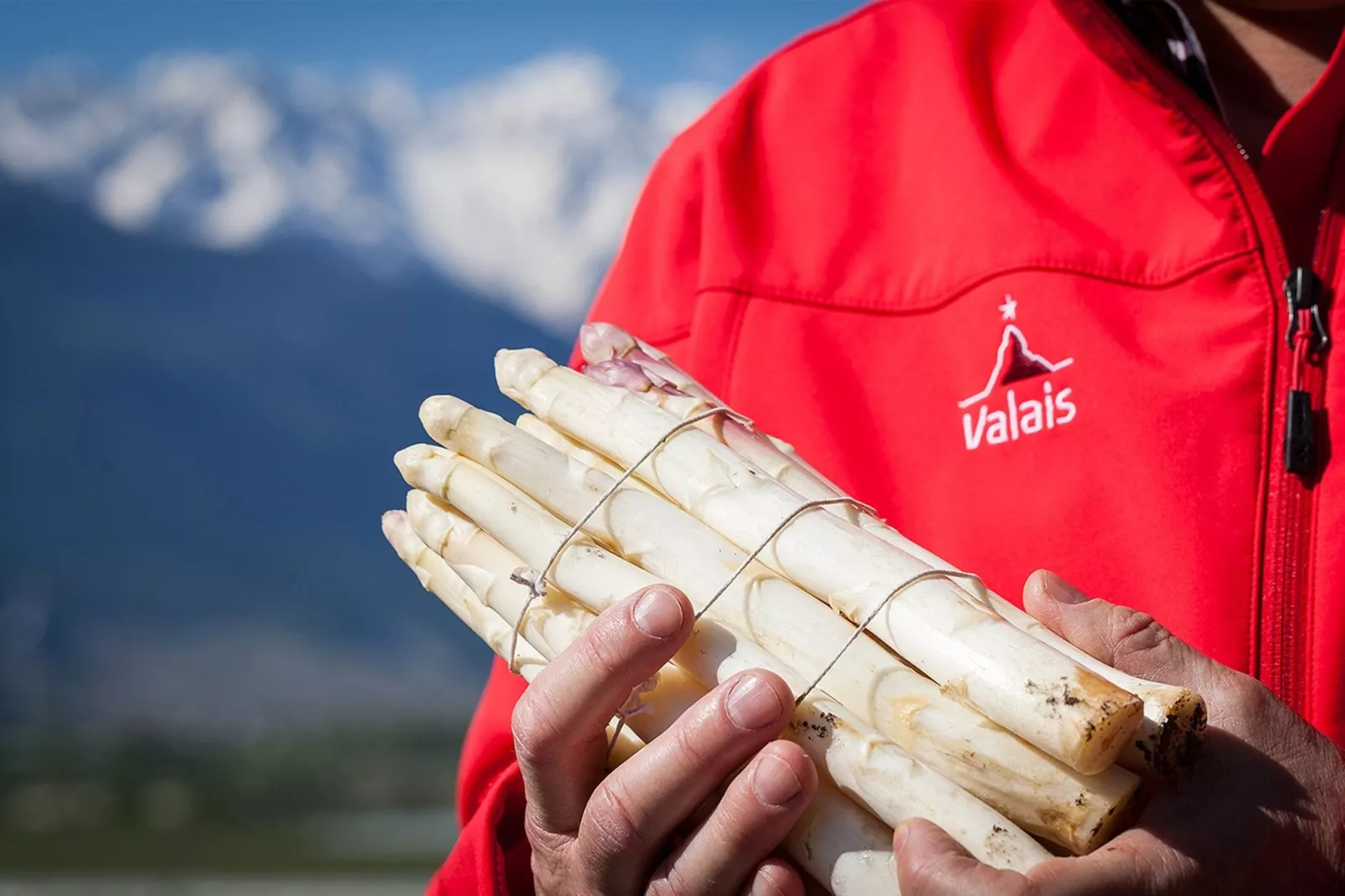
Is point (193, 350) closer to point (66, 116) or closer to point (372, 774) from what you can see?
point (66, 116)

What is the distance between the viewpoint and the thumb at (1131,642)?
998 millimetres

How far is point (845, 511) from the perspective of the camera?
3.77 feet

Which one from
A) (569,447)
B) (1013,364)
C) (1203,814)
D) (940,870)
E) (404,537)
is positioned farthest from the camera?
(1013,364)

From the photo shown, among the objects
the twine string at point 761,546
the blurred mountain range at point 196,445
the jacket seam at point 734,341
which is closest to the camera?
the twine string at point 761,546

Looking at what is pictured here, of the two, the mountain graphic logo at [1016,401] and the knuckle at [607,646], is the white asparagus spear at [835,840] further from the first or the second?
the mountain graphic logo at [1016,401]

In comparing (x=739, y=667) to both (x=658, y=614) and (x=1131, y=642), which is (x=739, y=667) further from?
(x=1131, y=642)

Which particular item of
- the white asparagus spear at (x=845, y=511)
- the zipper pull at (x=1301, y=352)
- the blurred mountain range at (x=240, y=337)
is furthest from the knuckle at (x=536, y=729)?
the blurred mountain range at (x=240, y=337)

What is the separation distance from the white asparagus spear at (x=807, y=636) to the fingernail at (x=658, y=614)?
0.38 ft

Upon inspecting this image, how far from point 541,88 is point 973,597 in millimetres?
3829

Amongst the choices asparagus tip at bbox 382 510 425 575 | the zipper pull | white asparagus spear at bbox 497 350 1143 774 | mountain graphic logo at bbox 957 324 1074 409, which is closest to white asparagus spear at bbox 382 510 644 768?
asparagus tip at bbox 382 510 425 575

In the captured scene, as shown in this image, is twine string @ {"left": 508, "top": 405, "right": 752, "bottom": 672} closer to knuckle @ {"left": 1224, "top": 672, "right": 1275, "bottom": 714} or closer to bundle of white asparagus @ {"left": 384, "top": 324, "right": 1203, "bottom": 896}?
bundle of white asparagus @ {"left": 384, "top": 324, "right": 1203, "bottom": 896}

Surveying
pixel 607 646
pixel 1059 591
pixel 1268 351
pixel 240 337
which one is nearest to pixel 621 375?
pixel 607 646

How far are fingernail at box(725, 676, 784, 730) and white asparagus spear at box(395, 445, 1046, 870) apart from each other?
0.09m

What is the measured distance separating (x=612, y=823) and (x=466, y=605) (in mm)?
374
